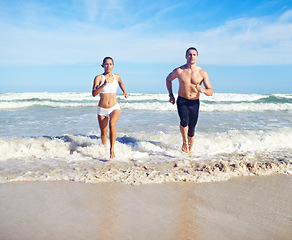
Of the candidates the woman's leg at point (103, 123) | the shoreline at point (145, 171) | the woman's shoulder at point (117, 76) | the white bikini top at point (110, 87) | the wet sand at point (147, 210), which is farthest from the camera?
the woman's leg at point (103, 123)

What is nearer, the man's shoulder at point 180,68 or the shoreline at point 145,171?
the shoreline at point 145,171

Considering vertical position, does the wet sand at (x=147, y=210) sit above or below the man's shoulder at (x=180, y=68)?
below

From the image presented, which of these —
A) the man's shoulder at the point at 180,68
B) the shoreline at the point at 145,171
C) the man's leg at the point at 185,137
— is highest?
the man's shoulder at the point at 180,68

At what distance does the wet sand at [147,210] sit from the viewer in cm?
258

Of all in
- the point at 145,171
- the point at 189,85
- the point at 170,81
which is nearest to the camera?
the point at 145,171

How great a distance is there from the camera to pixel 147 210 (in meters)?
3.11

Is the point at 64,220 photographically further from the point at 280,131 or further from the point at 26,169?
the point at 280,131

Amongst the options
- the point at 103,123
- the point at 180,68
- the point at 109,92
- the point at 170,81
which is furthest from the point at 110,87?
the point at 180,68

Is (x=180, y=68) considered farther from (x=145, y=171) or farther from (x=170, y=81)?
(x=145, y=171)

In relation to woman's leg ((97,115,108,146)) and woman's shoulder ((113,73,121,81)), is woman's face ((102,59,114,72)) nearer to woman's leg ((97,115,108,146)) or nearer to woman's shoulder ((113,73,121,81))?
woman's shoulder ((113,73,121,81))

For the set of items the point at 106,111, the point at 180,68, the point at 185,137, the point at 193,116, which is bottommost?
the point at 185,137

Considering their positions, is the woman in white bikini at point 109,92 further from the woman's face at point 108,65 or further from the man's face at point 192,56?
the man's face at point 192,56

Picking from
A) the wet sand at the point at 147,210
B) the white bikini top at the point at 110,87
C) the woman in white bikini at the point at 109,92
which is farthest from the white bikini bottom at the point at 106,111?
the wet sand at the point at 147,210

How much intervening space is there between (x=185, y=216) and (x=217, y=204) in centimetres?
55
